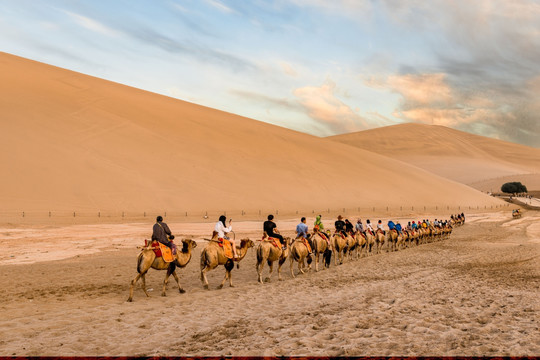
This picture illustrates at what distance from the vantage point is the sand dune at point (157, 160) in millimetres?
46219

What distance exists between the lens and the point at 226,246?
45.5 ft

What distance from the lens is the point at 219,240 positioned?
44.9 ft

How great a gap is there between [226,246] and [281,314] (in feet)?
13.9

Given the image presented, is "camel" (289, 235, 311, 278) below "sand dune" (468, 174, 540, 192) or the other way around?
below

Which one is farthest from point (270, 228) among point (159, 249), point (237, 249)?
point (159, 249)

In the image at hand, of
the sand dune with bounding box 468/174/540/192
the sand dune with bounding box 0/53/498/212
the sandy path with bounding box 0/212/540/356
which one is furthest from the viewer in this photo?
the sand dune with bounding box 468/174/540/192

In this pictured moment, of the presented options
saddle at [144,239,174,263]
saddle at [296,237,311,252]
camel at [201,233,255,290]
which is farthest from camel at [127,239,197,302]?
saddle at [296,237,311,252]

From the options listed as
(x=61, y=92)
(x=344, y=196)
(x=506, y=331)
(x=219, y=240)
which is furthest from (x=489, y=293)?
(x=61, y=92)

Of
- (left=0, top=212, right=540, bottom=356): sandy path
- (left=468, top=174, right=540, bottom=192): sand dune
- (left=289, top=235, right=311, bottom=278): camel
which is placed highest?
(left=468, top=174, right=540, bottom=192): sand dune

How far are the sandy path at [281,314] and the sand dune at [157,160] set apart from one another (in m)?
30.3

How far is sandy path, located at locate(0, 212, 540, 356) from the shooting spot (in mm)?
7727

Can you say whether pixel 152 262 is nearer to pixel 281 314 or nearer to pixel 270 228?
pixel 281 314

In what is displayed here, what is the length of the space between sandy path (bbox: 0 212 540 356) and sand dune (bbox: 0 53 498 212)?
30280mm

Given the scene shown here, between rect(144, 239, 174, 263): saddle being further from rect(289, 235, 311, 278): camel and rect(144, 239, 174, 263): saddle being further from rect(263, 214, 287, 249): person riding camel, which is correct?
rect(289, 235, 311, 278): camel
